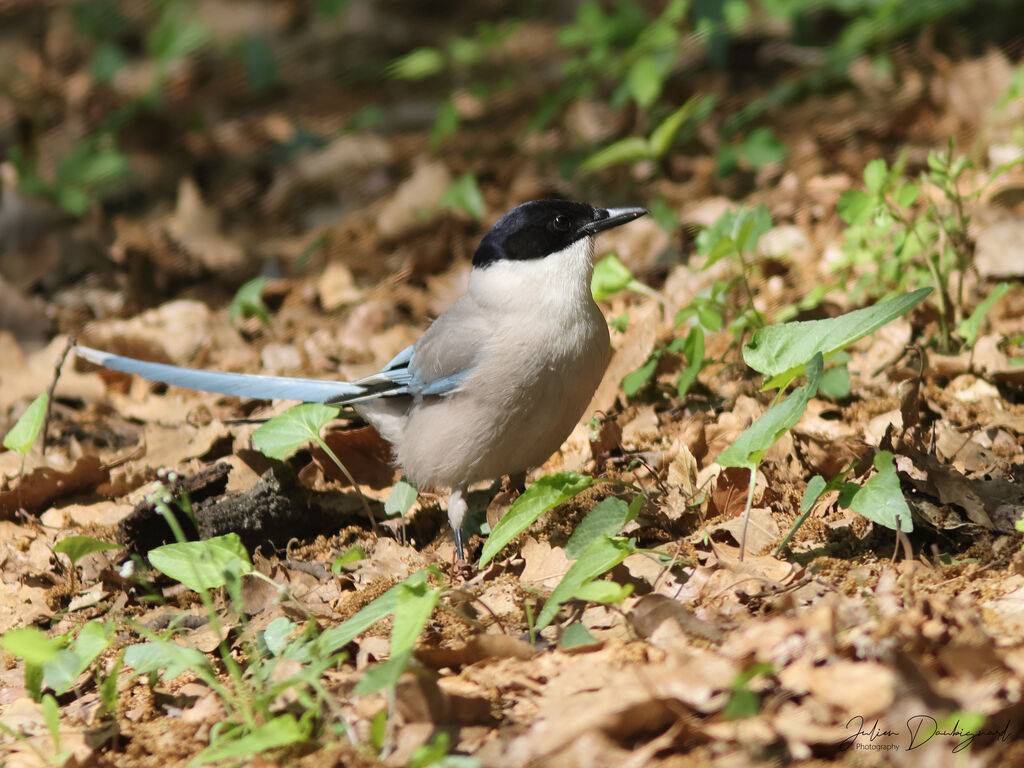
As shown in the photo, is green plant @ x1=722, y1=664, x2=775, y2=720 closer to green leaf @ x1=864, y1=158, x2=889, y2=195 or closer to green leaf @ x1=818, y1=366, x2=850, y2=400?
green leaf @ x1=818, y1=366, x2=850, y2=400

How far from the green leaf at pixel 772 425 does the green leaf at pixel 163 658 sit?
1.63 m

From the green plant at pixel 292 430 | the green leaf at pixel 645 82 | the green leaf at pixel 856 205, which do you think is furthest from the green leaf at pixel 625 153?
the green plant at pixel 292 430

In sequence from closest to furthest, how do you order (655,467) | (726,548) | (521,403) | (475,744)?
(475,744) → (726,548) → (521,403) → (655,467)

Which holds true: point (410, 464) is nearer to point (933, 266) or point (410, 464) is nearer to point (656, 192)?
point (933, 266)

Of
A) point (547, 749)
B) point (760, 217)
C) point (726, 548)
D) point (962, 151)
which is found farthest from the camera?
point (962, 151)

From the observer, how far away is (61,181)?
27.7ft

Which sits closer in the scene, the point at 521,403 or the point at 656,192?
the point at 521,403

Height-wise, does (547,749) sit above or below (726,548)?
above

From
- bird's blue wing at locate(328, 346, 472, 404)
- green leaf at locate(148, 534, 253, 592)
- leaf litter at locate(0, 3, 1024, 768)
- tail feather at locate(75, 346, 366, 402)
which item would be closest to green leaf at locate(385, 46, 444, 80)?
leaf litter at locate(0, 3, 1024, 768)

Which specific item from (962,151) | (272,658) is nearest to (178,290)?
(272,658)

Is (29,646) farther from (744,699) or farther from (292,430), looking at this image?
A: (744,699)

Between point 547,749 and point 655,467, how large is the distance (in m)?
2.10

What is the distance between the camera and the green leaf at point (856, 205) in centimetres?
455

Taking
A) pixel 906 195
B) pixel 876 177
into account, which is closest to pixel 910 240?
pixel 906 195
